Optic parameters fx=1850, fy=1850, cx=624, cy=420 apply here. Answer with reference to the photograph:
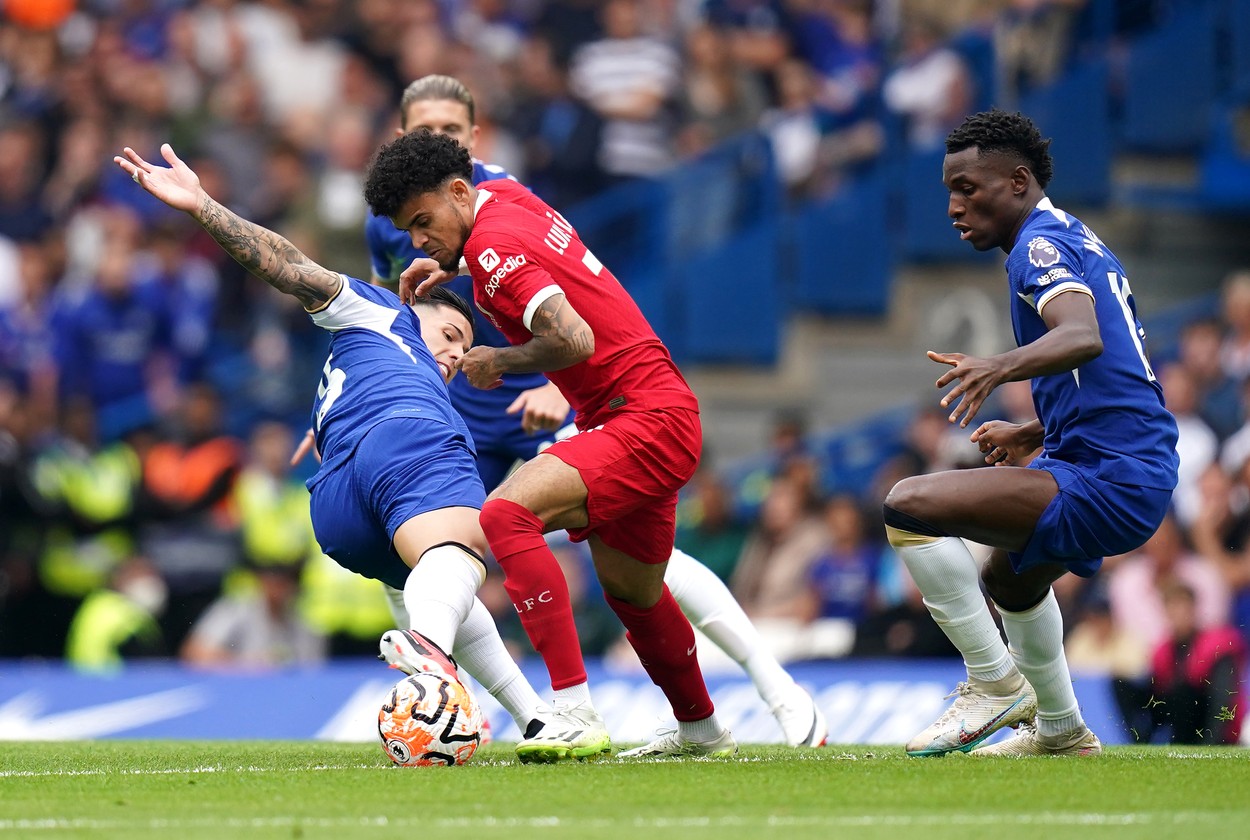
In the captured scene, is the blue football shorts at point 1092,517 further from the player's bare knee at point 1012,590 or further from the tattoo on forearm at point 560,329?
the tattoo on forearm at point 560,329

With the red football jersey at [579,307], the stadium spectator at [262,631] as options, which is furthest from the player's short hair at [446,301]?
the stadium spectator at [262,631]

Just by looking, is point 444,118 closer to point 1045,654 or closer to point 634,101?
point 1045,654

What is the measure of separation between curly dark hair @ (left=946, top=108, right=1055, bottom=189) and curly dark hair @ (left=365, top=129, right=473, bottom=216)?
1.71 metres

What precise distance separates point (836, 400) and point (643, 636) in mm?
9320

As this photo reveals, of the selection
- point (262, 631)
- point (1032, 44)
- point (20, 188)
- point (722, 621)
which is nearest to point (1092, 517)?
point (722, 621)

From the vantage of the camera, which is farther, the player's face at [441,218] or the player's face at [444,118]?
the player's face at [444,118]

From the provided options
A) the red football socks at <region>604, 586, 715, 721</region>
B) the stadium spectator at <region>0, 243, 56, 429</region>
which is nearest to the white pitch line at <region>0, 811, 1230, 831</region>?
the red football socks at <region>604, 586, 715, 721</region>

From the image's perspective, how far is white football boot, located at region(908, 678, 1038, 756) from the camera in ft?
21.5

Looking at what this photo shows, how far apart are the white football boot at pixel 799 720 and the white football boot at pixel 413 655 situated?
6.52ft

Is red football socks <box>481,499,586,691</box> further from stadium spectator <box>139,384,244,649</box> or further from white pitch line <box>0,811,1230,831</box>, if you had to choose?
stadium spectator <box>139,384,244,649</box>

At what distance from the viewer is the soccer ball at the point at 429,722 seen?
5.88m

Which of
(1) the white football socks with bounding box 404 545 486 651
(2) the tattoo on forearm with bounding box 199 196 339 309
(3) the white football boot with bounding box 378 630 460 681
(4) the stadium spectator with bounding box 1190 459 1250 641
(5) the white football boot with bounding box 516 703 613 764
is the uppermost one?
(2) the tattoo on forearm with bounding box 199 196 339 309

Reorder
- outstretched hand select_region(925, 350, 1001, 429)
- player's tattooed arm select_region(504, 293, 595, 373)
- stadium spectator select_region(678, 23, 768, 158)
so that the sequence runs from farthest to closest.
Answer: stadium spectator select_region(678, 23, 768, 158)
player's tattooed arm select_region(504, 293, 595, 373)
outstretched hand select_region(925, 350, 1001, 429)

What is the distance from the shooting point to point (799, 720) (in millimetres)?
7484
